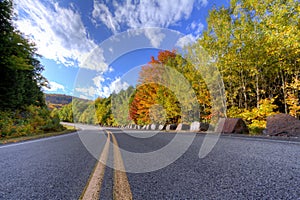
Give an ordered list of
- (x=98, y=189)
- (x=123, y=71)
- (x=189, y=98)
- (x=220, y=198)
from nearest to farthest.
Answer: (x=220, y=198)
(x=98, y=189)
(x=189, y=98)
(x=123, y=71)

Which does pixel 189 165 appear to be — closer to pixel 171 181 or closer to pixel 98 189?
pixel 171 181

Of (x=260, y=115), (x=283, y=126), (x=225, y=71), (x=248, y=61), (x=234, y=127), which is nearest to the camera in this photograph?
(x=283, y=126)

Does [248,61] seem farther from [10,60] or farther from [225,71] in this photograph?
[10,60]

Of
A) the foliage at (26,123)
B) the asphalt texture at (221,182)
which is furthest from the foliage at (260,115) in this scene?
the foliage at (26,123)

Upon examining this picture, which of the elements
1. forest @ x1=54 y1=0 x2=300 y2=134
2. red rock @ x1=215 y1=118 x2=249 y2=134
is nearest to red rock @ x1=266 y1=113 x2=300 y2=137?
red rock @ x1=215 y1=118 x2=249 y2=134

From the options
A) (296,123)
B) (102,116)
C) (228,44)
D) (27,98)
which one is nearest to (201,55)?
(228,44)

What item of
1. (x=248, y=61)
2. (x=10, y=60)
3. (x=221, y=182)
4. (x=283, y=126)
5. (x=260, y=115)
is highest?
(x=248, y=61)

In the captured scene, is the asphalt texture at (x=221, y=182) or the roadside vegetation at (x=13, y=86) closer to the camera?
the asphalt texture at (x=221, y=182)

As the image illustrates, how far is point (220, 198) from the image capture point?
994 millimetres

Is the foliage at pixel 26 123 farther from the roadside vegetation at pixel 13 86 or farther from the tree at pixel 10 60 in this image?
the tree at pixel 10 60

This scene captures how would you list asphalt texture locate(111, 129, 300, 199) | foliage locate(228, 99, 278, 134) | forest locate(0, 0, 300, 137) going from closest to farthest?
asphalt texture locate(111, 129, 300, 199), foliage locate(228, 99, 278, 134), forest locate(0, 0, 300, 137)

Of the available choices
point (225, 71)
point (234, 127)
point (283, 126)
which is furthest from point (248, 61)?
point (283, 126)

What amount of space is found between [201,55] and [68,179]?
13.3m

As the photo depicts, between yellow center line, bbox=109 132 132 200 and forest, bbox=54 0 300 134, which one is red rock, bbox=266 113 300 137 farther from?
yellow center line, bbox=109 132 132 200
